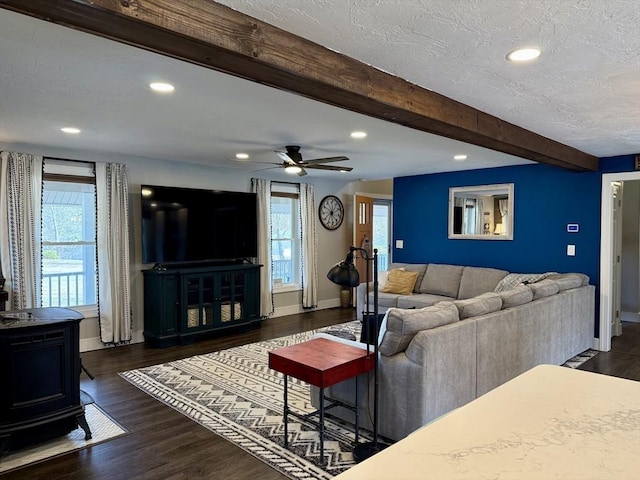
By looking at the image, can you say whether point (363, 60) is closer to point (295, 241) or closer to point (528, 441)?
point (528, 441)

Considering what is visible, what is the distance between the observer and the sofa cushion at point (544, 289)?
412cm

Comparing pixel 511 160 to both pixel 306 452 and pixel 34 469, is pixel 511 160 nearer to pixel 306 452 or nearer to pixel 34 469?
pixel 306 452

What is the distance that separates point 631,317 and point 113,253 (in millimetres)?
7682

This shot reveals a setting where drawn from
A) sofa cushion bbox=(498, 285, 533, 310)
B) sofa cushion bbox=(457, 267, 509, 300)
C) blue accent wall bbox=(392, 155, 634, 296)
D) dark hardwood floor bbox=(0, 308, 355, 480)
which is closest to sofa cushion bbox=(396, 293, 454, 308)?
sofa cushion bbox=(457, 267, 509, 300)

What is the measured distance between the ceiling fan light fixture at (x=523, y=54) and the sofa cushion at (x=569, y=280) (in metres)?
3.08

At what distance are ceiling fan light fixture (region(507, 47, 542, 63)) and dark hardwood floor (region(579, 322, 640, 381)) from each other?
3471 millimetres

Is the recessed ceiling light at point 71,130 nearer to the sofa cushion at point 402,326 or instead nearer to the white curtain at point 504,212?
the sofa cushion at point 402,326

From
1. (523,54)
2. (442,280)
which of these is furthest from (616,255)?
(523,54)

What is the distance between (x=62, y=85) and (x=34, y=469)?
7.78 feet

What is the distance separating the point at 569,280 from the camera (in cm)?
475

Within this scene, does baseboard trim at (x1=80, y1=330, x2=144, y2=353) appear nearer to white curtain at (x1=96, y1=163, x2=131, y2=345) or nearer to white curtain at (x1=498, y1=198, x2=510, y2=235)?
white curtain at (x1=96, y1=163, x2=131, y2=345)

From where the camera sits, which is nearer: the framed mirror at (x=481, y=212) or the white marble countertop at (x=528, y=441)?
the white marble countertop at (x=528, y=441)

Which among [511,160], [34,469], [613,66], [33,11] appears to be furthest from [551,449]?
[511,160]

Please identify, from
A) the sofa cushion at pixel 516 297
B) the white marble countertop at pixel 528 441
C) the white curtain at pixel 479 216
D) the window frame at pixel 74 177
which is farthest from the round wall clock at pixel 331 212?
the white marble countertop at pixel 528 441
